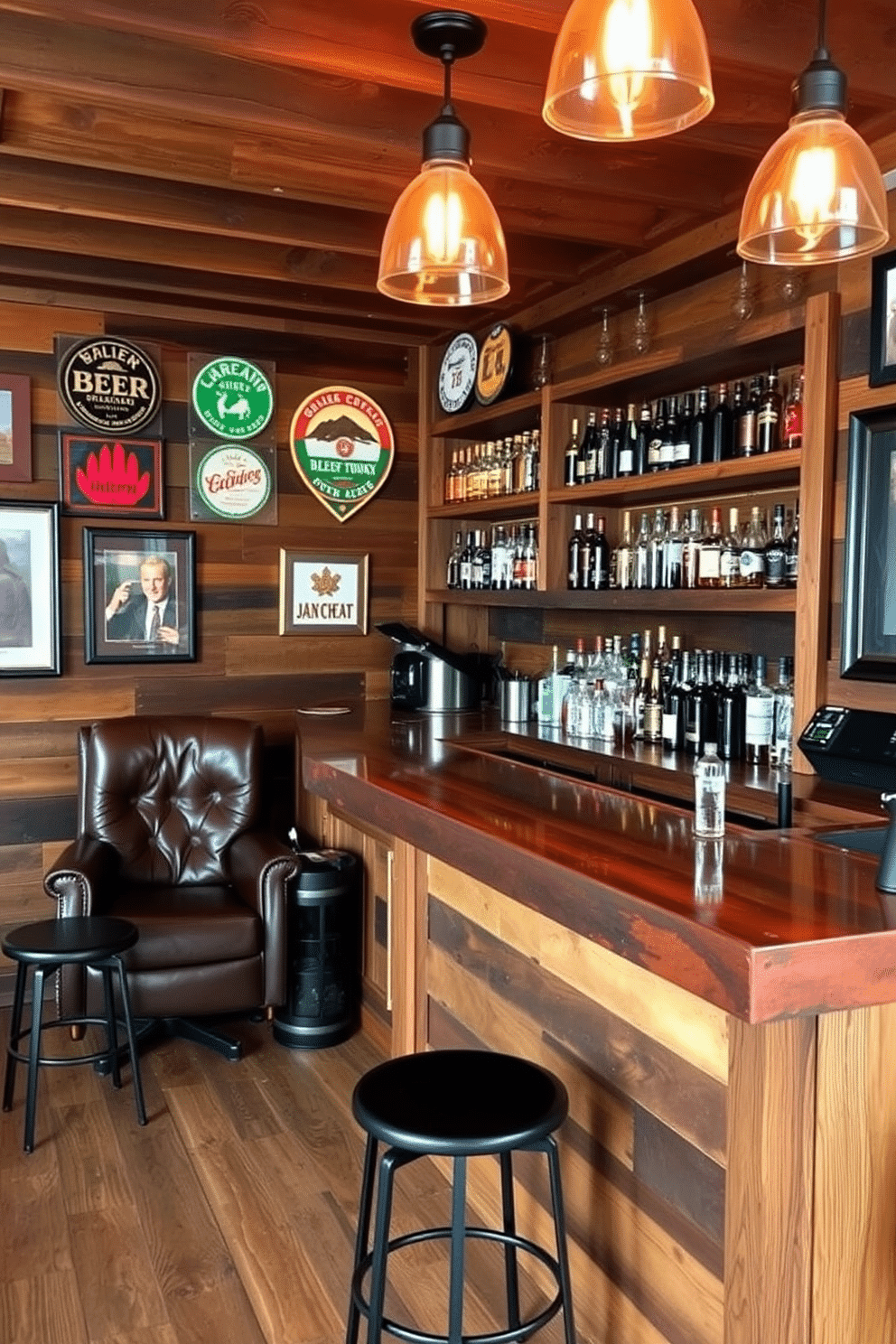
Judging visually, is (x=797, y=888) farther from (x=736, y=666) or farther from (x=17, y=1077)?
(x=17, y=1077)

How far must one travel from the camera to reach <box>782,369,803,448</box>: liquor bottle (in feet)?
8.74

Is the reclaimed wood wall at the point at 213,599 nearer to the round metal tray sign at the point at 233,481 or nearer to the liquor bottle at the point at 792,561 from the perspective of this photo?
the round metal tray sign at the point at 233,481

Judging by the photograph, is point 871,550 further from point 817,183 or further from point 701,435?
point 817,183

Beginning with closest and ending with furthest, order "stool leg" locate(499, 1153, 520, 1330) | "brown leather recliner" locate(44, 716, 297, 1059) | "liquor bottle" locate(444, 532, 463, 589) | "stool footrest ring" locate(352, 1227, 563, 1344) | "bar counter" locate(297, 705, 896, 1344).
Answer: "bar counter" locate(297, 705, 896, 1344) < "stool footrest ring" locate(352, 1227, 563, 1344) < "stool leg" locate(499, 1153, 520, 1330) < "brown leather recliner" locate(44, 716, 297, 1059) < "liquor bottle" locate(444, 532, 463, 589)

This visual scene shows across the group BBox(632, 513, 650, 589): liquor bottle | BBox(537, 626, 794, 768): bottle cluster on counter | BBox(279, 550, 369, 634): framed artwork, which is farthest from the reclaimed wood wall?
BBox(632, 513, 650, 589): liquor bottle

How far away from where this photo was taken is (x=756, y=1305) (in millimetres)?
1546

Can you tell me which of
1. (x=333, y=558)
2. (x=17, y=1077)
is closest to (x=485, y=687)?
(x=333, y=558)

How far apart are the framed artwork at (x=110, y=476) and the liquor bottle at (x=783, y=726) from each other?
2316mm

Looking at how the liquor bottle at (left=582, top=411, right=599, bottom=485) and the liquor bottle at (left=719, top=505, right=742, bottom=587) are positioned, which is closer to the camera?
the liquor bottle at (left=719, top=505, right=742, bottom=587)

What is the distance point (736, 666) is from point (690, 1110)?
1.61 m

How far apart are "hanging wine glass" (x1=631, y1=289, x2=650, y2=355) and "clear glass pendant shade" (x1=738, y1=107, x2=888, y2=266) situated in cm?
161

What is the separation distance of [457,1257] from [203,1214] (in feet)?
3.83

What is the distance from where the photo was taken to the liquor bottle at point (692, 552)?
3059 mm

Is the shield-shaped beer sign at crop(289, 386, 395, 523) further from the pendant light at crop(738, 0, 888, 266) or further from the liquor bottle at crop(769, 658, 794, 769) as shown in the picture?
the pendant light at crop(738, 0, 888, 266)
